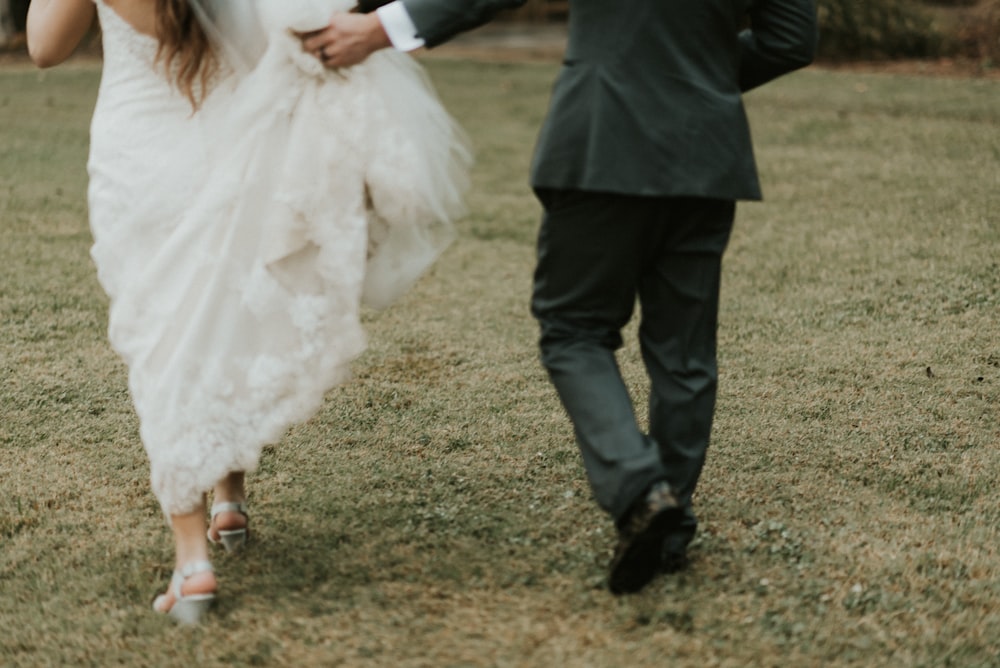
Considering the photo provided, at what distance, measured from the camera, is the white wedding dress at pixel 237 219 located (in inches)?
108

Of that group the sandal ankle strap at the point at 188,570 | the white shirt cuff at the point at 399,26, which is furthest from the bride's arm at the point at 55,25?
the sandal ankle strap at the point at 188,570

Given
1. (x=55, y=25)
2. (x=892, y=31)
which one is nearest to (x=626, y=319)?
(x=55, y=25)

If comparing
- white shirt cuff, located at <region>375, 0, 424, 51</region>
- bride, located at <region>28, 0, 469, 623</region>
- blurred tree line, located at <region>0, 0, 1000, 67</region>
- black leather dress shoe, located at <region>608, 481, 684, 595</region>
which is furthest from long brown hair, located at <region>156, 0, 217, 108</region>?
blurred tree line, located at <region>0, 0, 1000, 67</region>

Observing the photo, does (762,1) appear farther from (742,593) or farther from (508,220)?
(508,220)

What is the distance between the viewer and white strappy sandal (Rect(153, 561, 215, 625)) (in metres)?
2.79

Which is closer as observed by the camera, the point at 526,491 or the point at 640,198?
the point at 640,198

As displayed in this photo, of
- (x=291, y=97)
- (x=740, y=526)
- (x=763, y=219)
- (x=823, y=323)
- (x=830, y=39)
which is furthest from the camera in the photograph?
(x=830, y=39)

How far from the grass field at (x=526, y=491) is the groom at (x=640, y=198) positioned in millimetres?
291

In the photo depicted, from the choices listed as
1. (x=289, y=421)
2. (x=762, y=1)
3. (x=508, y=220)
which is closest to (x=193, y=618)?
(x=289, y=421)

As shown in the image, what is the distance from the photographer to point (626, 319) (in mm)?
2887

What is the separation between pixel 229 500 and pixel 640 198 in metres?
1.31

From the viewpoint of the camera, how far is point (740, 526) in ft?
10.7

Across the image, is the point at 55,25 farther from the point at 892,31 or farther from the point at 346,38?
the point at 892,31

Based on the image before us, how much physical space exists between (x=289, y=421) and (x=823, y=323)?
314cm
